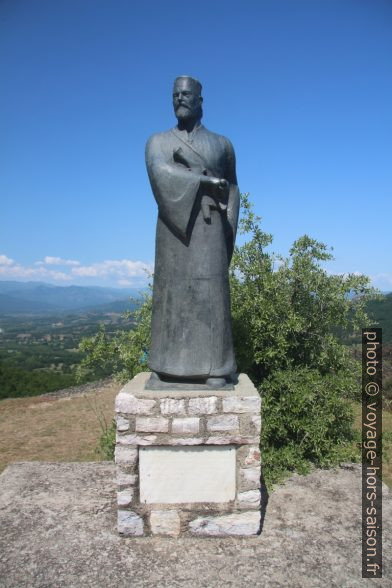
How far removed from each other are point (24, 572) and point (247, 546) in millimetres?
1813

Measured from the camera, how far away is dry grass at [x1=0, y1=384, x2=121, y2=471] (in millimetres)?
8335

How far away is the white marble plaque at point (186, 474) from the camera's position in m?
3.70

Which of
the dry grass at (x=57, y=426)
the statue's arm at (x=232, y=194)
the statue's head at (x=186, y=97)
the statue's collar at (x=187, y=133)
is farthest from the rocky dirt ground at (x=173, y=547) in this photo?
the statue's head at (x=186, y=97)

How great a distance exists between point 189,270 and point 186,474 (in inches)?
69.9

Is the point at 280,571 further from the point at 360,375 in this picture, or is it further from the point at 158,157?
the point at 360,375

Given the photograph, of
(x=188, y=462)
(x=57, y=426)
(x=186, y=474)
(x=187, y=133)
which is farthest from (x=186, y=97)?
(x=57, y=426)

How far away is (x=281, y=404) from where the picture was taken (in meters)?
6.54

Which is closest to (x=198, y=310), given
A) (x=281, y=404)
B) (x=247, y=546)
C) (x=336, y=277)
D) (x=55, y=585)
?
(x=247, y=546)

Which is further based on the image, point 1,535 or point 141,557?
point 1,535

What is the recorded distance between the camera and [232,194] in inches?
160

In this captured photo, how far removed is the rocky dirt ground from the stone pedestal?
178mm

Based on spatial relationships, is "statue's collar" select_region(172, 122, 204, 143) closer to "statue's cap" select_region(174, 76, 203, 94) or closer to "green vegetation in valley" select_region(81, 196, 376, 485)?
"statue's cap" select_region(174, 76, 203, 94)

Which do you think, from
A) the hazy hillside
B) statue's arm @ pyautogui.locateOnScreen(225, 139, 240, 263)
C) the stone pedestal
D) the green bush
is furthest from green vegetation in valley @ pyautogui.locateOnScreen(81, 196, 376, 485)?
the hazy hillside

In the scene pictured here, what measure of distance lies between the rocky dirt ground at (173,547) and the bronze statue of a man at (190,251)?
4.61 ft
